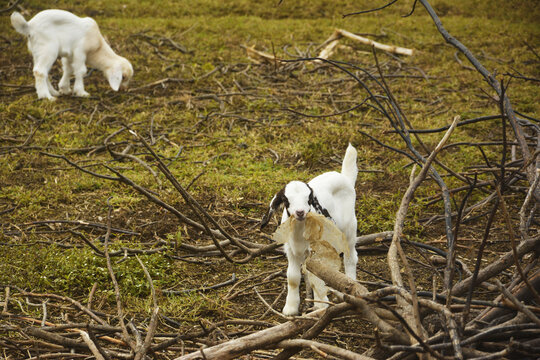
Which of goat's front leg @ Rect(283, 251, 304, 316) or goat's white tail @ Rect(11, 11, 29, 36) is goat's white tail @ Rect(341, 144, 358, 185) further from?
goat's white tail @ Rect(11, 11, 29, 36)

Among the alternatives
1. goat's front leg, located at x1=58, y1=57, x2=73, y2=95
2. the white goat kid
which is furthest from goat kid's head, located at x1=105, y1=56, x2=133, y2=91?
goat's front leg, located at x1=58, y1=57, x2=73, y2=95

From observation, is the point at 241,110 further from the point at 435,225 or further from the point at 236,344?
the point at 236,344

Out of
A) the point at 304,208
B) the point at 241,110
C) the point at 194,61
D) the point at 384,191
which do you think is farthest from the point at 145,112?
the point at 304,208

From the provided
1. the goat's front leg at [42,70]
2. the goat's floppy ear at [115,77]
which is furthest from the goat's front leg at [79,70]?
the goat's floppy ear at [115,77]

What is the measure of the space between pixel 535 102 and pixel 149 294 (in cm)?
710

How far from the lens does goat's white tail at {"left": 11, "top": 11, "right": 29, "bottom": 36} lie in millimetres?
8554

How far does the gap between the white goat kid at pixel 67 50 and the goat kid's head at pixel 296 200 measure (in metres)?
6.31

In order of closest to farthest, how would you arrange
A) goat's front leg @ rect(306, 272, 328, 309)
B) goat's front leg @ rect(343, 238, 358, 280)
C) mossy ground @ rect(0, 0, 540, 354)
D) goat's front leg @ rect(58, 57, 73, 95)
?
goat's front leg @ rect(306, 272, 328, 309), goat's front leg @ rect(343, 238, 358, 280), mossy ground @ rect(0, 0, 540, 354), goat's front leg @ rect(58, 57, 73, 95)

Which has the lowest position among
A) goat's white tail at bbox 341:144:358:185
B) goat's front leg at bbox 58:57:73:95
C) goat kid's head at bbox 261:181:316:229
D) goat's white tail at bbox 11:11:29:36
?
goat's front leg at bbox 58:57:73:95

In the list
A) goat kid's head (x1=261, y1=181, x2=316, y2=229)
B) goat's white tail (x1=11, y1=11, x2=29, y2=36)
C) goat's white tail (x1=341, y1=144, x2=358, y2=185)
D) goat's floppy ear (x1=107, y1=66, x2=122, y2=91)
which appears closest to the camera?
goat kid's head (x1=261, y1=181, x2=316, y2=229)

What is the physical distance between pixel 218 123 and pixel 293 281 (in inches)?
184

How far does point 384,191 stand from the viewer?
611 cm

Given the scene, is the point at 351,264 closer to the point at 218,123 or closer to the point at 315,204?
the point at 315,204

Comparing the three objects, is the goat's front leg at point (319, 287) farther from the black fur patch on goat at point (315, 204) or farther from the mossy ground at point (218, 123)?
the mossy ground at point (218, 123)
